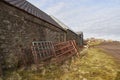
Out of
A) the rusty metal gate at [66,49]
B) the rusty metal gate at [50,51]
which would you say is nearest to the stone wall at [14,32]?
the rusty metal gate at [50,51]

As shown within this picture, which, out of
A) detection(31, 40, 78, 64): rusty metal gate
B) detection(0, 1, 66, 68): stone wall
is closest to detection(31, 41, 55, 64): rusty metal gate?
detection(31, 40, 78, 64): rusty metal gate

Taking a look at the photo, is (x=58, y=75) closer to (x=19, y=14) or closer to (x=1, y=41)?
(x=1, y=41)

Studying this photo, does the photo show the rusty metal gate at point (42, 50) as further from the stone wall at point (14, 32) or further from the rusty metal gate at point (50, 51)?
the stone wall at point (14, 32)

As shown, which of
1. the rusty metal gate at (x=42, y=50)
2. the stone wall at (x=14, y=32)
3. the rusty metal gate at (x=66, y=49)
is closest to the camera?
the stone wall at (x=14, y=32)

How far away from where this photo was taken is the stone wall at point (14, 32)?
8.89 meters

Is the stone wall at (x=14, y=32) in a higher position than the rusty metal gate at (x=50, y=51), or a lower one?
higher

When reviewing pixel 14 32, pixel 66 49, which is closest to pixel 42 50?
pixel 66 49

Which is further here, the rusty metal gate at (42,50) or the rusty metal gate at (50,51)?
the rusty metal gate at (50,51)

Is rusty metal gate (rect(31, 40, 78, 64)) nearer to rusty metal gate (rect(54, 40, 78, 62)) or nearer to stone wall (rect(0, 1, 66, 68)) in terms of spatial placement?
rusty metal gate (rect(54, 40, 78, 62))

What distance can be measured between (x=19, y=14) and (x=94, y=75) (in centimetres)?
527

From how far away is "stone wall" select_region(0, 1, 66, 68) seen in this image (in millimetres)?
8887

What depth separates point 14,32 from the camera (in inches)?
393

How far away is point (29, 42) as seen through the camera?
11.9 metres

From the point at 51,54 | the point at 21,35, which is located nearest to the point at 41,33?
the point at 51,54
